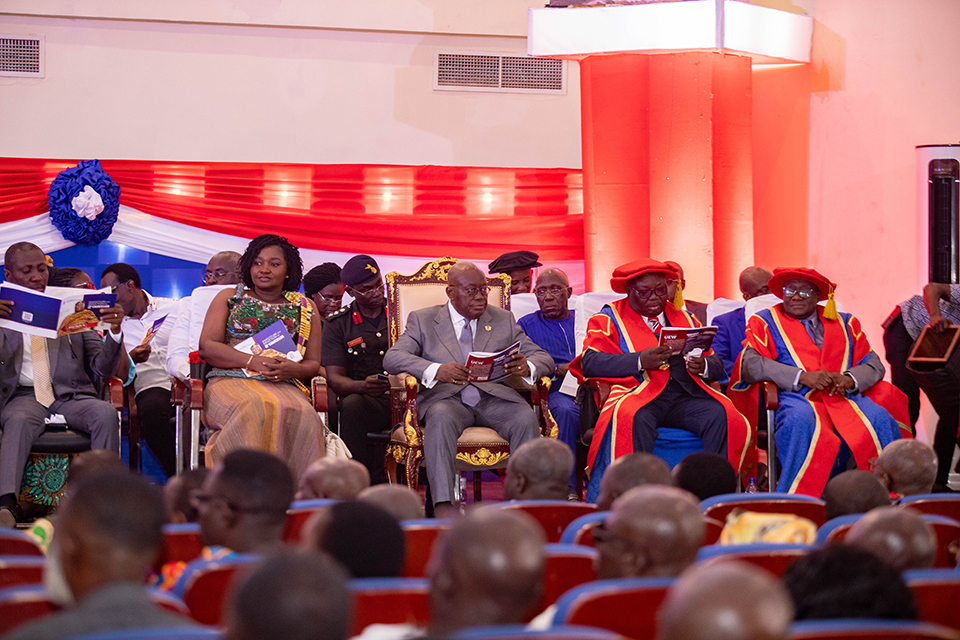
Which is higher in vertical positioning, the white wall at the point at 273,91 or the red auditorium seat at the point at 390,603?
the white wall at the point at 273,91

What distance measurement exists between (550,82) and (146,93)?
3.51 m

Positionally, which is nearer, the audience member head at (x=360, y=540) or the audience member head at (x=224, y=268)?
the audience member head at (x=360, y=540)

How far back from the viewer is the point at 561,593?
7.11 ft

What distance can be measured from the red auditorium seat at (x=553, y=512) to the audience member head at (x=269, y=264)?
2777mm

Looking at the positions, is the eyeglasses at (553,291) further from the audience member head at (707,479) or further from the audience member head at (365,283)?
the audience member head at (707,479)

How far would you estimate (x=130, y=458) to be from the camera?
19.1 ft

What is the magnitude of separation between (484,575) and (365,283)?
15.2 ft

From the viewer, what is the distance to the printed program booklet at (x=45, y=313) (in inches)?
198

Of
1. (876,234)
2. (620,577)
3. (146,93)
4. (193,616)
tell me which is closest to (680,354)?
(876,234)

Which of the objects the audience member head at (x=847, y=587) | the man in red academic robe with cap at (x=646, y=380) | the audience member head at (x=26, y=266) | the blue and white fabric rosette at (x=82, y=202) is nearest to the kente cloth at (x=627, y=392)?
the man in red academic robe with cap at (x=646, y=380)

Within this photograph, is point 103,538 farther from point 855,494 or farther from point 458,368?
point 458,368

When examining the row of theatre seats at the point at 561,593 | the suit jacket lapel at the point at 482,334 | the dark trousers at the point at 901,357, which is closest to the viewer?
the row of theatre seats at the point at 561,593

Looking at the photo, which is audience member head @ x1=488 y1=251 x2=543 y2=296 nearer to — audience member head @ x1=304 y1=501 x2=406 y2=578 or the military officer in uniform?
the military officer in uniform

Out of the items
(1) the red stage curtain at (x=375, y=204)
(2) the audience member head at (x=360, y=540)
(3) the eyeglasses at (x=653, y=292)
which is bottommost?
(2) the audience member head at (x=360, y=540)
